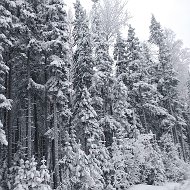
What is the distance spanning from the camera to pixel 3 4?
58.8 feet

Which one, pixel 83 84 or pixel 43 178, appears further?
pixel 83 84

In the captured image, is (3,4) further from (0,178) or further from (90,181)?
(90,181)

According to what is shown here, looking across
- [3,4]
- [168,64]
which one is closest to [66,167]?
[3,4]

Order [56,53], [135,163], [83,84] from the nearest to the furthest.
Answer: [56,53] < [83,84] < [135,163]

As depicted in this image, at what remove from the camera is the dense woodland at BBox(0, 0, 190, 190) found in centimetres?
1764

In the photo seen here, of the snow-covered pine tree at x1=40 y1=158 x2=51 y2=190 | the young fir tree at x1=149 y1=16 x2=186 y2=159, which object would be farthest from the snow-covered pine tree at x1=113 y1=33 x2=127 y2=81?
the snow-covered pine tree at x1=40 y1=158 x2=51 y2=190

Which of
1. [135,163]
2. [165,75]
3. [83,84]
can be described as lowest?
[135,163]

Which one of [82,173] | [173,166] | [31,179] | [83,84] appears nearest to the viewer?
[31,179]

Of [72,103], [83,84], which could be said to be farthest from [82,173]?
[72,103]

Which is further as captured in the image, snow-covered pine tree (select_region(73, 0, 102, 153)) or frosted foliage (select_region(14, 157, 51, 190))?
snow-covered pine tree (select_region(73, 0, 102, 153))

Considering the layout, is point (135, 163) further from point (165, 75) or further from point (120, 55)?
point (165, 75)

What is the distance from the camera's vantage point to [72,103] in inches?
981

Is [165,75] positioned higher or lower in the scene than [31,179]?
higher

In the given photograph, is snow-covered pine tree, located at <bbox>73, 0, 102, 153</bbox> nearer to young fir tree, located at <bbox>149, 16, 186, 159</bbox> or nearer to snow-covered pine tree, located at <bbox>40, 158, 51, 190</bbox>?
snow-covered pine tree, located at <bbox>40, 158, 51, 190</bbox>
